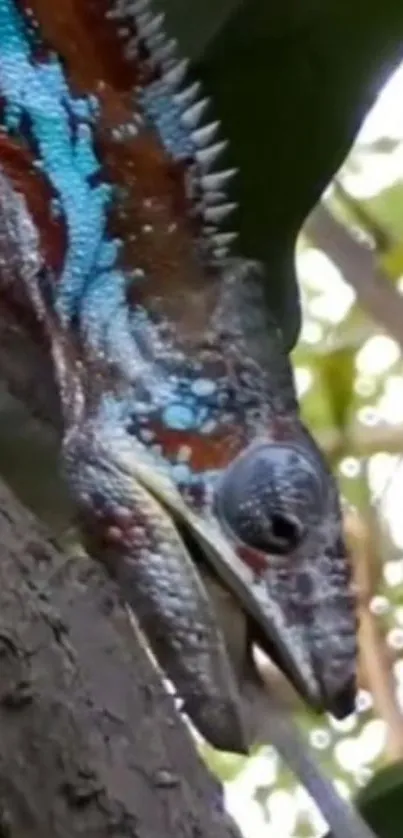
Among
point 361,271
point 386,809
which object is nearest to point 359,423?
point 361,271

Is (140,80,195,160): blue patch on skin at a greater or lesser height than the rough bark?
lesser

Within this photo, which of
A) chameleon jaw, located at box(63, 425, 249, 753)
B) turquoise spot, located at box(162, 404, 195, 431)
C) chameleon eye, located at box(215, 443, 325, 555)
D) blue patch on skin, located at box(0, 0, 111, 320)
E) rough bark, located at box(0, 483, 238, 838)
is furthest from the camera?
blue patch on skin, located at box(0, 0, 111, 320)

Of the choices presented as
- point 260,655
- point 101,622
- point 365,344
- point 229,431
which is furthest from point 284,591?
point 365,344

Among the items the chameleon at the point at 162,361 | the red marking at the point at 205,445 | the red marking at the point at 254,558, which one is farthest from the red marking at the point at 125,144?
the red marking at the point at 254,558

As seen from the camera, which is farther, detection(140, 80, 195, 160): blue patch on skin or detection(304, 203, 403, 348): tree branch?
detection(304, 203, 403, 348): tree branch

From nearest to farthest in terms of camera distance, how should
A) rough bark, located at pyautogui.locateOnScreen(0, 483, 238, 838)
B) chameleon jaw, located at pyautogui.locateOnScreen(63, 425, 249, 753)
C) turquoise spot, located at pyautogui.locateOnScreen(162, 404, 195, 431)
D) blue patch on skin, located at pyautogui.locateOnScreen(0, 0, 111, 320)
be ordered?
rough bark, located at pyautogui.locateOnScreen(0, 483, 238, 838)
chameleon jaw, located at pyautogui.locateOnScreen(63, 425, 249, 753)
turquoise spot, located at pyautogui.locateOnScreen(162, 404, 195, 431)
blue patch on skin, located at pyautogui.locateOnScreen(0, 0, 111, 320)

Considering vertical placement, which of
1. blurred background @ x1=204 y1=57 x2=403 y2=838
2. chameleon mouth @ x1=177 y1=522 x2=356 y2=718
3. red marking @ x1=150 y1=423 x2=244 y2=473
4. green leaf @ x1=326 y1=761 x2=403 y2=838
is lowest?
blurred background @ x1=204 y1=57 x2=403 y2=838

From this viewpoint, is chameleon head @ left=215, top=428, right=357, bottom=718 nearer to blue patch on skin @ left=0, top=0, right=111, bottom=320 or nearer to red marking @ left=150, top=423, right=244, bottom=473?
red marking @ left=150, top=423, right=244, bottom=473

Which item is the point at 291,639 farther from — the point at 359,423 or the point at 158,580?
the point at 359,423

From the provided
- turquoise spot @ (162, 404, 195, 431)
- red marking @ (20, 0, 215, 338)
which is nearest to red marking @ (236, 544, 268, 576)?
turquoise spot @ (162, 404, 195, 431)
